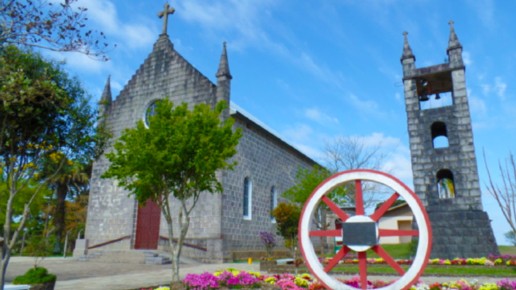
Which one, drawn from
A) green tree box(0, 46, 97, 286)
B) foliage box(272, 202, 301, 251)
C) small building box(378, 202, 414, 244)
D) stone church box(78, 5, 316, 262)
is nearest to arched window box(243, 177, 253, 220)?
stone church box(78, 5, 316, 262)

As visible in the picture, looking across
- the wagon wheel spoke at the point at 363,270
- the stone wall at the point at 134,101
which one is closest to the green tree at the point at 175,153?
the wagon wheel spoke at the point at 363,270

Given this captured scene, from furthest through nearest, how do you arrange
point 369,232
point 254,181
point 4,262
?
1. point 254,181
2. point 4,262
3. point 369,232

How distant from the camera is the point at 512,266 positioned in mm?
13852

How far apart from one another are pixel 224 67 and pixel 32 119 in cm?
1487

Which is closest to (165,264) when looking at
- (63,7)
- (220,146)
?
(220,146)

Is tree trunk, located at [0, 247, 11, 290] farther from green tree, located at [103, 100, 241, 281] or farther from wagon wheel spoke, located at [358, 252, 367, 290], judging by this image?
wagon wheel spoke, located at [358, 252, 367, 290]

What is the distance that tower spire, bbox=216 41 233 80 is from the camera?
21562mm

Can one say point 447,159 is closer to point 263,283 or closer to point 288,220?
point 288,220

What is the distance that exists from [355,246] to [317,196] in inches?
45.3

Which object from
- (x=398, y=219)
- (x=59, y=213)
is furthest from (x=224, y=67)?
(x=398, y=219)

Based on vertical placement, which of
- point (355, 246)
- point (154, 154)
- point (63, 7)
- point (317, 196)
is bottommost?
point (355, 246)

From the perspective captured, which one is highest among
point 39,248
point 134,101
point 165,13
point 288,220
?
point 165,13

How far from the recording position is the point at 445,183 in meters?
21.3

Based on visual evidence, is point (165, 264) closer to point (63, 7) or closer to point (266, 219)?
point (266, 219)
